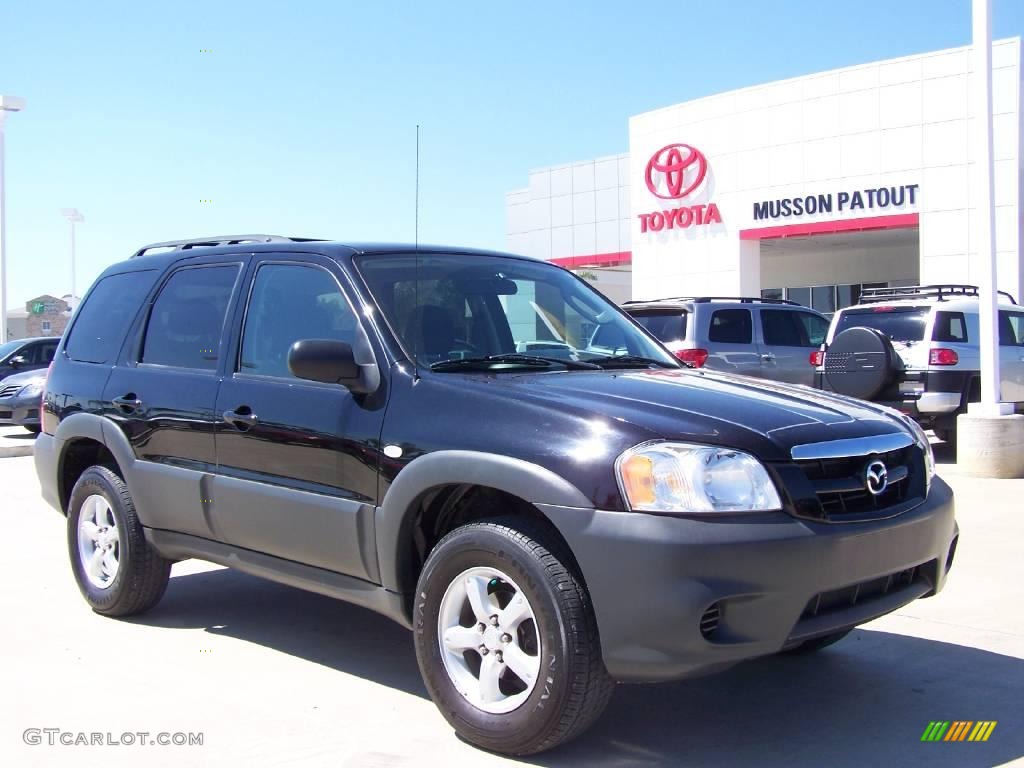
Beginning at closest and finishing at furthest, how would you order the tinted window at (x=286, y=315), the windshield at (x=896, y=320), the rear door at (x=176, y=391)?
1. the tinted window at (x=286, y=315)
2. the rear door at (x=176, y=391)
3. the windshield at (x=896, y=320)

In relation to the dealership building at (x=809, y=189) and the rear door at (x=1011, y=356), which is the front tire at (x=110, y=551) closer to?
the rear door at (x=1011, y=356)

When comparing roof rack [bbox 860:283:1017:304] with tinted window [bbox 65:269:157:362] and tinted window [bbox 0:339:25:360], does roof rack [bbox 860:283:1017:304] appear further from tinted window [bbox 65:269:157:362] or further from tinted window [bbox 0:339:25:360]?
tinted window [bbox 0:339:25:360]

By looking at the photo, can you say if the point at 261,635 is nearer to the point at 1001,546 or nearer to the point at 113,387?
the point at 113,387

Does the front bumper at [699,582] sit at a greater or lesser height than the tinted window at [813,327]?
lesser

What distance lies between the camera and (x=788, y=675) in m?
4.67

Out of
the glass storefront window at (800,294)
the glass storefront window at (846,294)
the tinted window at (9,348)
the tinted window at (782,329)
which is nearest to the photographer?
the tinted window at (782,329)

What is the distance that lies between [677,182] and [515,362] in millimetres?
27136

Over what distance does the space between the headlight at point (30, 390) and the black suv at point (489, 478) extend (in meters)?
10.8

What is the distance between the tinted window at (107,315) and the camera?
5.78 metres

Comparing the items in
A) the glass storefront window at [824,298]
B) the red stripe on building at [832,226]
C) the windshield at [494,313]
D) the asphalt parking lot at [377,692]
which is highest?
the red stripe on building at [832,226]

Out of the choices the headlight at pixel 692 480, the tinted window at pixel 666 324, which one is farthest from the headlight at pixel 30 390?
the headlight at pixel 692 480

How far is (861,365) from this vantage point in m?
8.67

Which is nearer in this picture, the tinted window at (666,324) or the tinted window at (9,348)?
the tinted window at (666,324)

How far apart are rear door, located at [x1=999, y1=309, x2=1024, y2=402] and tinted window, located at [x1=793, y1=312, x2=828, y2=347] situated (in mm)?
2104
